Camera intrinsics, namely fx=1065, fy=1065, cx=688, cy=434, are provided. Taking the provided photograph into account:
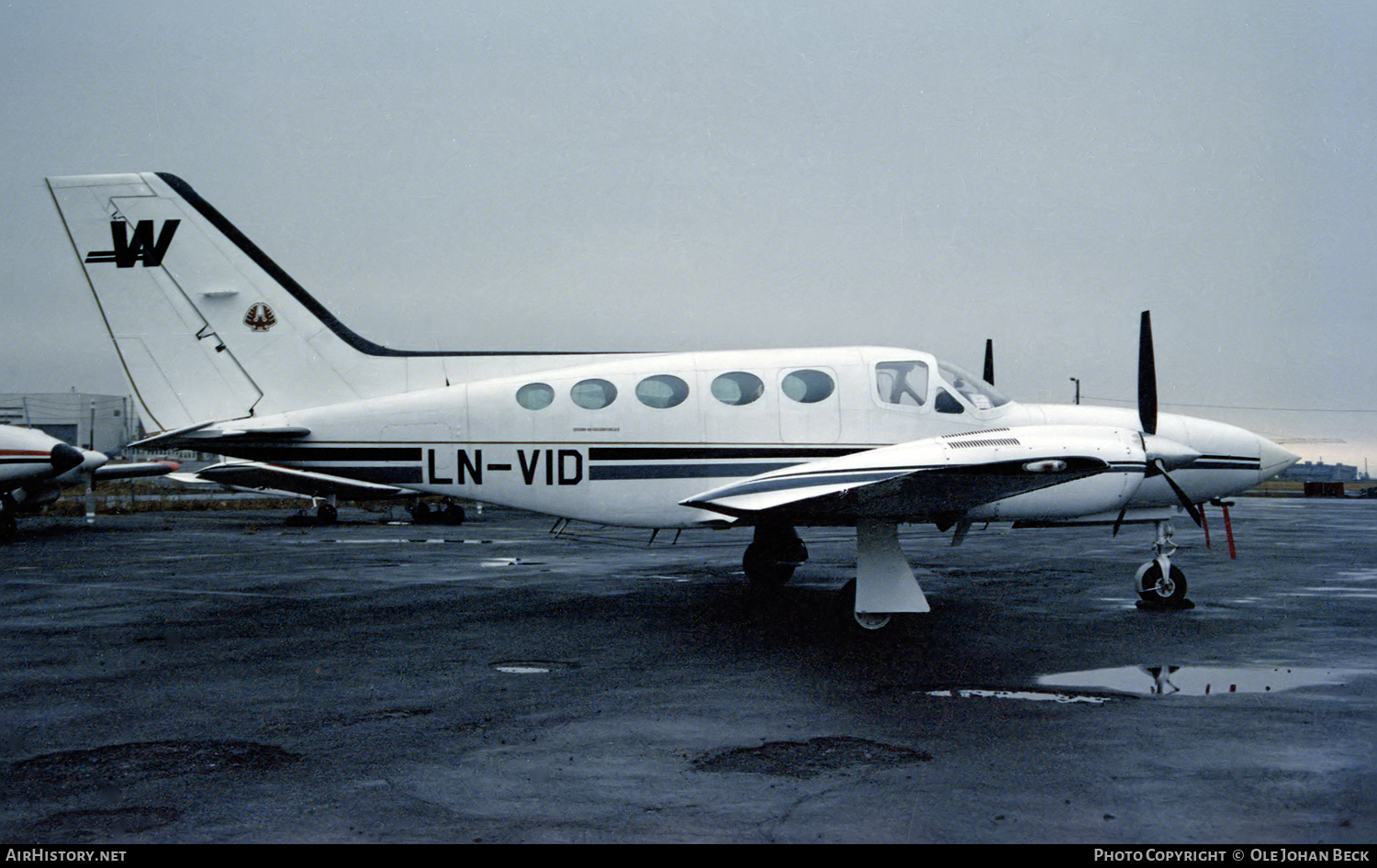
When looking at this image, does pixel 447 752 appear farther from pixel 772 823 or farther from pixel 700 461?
pixel 700 461

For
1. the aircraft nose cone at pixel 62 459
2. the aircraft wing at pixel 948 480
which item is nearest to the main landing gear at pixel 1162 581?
the aircraft wing at pixel 948 480

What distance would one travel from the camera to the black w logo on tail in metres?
14.1

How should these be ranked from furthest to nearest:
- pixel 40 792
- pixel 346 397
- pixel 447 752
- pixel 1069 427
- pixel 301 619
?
pixel 346 397 < pixel 301 619 < pixel 1069 427 < pixel 447 752 < pixel 40 792

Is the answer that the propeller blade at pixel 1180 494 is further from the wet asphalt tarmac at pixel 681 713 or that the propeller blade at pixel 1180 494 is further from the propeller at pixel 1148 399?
the wet asphalt tarmac at pixel 681 713

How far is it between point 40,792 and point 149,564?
51.1ft

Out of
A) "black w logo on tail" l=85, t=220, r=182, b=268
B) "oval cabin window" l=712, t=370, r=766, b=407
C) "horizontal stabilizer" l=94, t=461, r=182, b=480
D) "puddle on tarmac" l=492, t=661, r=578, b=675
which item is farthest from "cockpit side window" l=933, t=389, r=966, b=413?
"horizontal stabilizer" l=94, t=461, r=182, b=480

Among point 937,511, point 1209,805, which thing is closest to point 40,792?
point 1209,805

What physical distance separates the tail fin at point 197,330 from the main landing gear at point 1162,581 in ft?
25.5

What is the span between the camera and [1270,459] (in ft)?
45.9

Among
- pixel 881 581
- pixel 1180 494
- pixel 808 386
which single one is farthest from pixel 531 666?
pixel 1180 494

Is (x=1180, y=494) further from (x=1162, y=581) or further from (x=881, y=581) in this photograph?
(x=881, y=581)

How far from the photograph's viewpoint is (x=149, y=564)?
1988 centimetres

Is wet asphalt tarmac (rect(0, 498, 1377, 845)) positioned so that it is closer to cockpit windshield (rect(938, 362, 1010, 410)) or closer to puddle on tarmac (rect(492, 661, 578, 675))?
puddle on tarmac (rect(492, 661, 578, 675))

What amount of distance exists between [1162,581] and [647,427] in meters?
6.49
